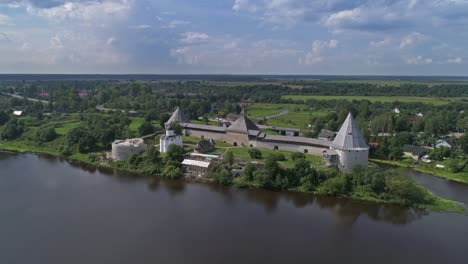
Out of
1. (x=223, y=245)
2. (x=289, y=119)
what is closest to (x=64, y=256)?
(x=223, y=245)

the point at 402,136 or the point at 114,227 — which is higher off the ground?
the point at 402,136

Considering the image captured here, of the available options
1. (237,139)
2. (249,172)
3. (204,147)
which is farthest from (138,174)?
(237,139)

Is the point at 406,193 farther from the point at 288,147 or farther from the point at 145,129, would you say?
the point at 145,129

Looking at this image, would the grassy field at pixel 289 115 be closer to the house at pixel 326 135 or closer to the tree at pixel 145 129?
the house at pixel 326 135

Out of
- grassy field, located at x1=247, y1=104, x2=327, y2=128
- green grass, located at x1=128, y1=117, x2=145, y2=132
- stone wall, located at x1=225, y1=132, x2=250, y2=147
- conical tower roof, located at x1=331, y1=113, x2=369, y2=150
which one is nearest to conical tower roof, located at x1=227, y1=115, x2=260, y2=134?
stone wall, located at x1=225, y1=132, x2=250, y2=147

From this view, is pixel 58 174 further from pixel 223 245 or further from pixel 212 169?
pixel 223 245

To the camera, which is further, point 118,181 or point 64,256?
point 118,181

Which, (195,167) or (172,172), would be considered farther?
(195,167)

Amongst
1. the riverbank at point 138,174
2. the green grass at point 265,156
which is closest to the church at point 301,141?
the green grass at point 265,156

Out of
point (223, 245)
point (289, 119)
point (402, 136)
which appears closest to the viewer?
point (223, 245)
